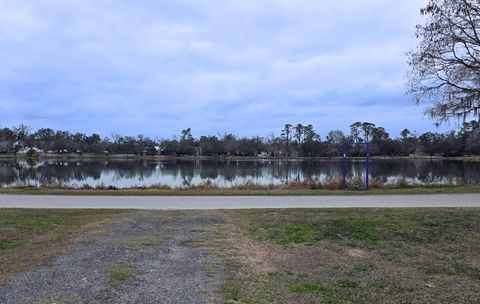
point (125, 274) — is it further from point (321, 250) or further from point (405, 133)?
point (405, 133)

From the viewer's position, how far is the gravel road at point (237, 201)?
1311cm

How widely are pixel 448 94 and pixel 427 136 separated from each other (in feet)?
368

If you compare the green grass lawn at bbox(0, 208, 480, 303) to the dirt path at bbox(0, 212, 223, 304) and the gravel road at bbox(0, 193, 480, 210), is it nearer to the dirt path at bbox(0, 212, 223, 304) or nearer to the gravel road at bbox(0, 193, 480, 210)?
the dirt path at bbox(0, 212, 223, 304)

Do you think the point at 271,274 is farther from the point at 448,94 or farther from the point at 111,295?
the point at 448,94

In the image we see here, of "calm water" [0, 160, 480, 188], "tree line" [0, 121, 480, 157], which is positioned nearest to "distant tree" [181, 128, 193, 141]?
"tree line" [0, 121, 480, 157]

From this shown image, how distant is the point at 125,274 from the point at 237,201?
916cm

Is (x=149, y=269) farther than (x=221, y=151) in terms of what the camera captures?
No

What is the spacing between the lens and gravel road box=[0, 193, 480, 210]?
1311cm

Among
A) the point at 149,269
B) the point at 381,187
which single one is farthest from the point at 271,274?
the point at 381,187

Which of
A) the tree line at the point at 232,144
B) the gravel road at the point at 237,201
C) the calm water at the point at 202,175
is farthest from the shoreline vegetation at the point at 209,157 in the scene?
the gravel road at the point at 237,201

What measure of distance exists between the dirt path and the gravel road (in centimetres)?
515

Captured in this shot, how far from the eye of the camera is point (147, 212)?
452 inches

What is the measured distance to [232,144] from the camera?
12138cm

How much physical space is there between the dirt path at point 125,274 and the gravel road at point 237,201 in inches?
203
